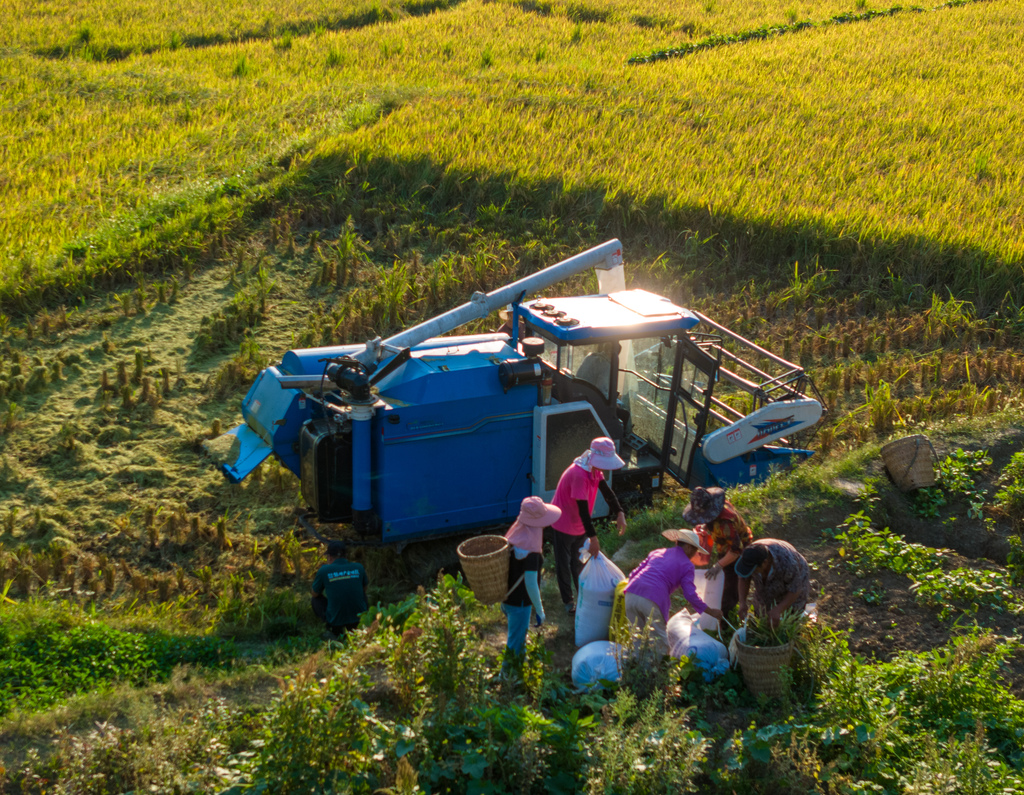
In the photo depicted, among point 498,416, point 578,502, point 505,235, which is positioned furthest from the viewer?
point 505,235

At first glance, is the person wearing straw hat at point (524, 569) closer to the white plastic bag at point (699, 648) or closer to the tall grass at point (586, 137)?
the white plastic bag at point (699, 648)

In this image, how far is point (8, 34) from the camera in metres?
22.4

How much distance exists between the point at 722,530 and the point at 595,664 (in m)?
1.18

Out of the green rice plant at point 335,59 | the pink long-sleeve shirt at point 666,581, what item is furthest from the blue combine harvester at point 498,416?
the green rice plant at point 335,59

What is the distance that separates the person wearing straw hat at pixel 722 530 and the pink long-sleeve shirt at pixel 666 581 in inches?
10.3

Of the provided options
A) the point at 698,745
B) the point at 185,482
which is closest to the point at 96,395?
the point at 185,482

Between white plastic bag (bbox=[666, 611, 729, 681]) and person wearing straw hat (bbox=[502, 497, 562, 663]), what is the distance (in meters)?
0.87

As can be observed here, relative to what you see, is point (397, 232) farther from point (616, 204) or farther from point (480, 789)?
point (480, 789)

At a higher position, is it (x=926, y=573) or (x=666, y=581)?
(x=666, y=581)

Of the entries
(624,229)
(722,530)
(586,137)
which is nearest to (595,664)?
(722,530)

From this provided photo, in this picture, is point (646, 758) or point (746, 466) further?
point (746, 466)

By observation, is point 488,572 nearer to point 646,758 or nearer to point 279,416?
point 646,758

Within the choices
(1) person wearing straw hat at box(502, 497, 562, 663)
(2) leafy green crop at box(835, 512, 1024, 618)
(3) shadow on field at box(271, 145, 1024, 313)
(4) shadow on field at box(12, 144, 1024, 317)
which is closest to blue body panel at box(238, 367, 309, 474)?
(1) person wearing straw hat at box(502, 497, 562, 663)

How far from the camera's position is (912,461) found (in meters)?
7.19
